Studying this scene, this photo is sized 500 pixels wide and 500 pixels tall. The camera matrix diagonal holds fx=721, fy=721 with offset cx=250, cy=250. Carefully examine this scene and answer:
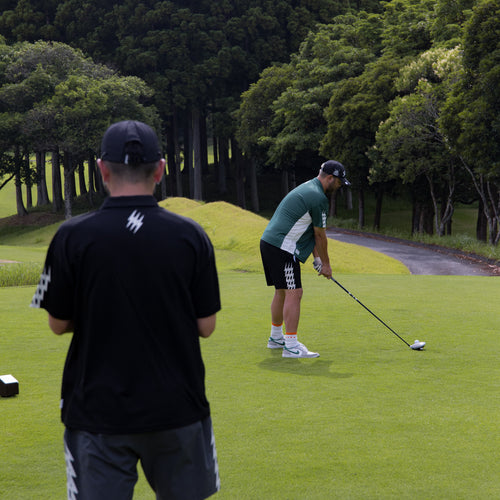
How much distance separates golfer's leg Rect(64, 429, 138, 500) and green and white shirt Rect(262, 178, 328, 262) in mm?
5499

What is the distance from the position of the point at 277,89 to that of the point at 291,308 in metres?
43.6

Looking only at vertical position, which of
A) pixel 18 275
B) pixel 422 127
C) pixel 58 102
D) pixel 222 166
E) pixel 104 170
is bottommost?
pixel 18 275

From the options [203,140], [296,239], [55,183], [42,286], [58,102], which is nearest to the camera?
[42,286]

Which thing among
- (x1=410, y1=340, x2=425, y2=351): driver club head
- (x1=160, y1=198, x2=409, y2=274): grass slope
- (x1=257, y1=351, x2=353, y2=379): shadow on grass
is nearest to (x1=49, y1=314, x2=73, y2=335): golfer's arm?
(x1=257, y1=351, x2=353, y2=379): shadow on grass

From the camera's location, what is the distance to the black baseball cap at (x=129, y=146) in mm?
2662

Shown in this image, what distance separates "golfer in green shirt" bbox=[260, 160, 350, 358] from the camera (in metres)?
7.97

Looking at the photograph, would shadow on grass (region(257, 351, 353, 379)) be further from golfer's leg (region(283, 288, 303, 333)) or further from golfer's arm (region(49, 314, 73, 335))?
golfer's arm (region(49, 314, 73, 335))

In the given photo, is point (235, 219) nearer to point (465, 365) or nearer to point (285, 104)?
point (285, 104)

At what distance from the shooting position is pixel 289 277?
8.11m

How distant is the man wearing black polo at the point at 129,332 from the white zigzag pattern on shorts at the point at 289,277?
5.41 meters

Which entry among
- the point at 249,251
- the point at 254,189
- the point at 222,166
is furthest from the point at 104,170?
the point at 222,166

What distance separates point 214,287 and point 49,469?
244cm

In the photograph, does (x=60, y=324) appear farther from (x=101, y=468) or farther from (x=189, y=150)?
(x=189, y=150)

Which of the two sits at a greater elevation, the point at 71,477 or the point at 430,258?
the point at 71,477
